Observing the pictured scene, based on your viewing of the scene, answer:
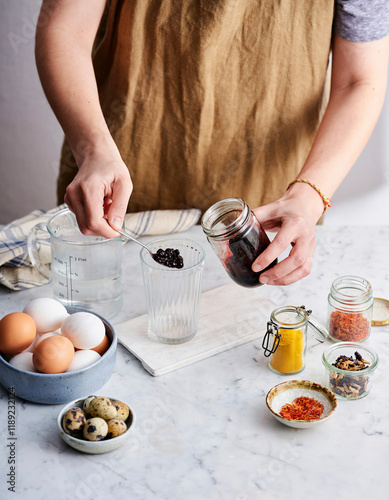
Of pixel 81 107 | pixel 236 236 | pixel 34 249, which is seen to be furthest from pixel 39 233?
pixel 236 236

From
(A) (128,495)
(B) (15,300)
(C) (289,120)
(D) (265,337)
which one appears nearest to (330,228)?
(C) (289,120)

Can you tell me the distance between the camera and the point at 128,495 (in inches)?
31.1

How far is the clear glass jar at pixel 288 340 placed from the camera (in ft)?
3.30

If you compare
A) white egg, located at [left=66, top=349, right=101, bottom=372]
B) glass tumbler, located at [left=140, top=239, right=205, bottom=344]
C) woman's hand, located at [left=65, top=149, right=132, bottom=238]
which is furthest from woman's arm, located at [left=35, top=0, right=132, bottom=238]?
white egg, located at [left=66, top=349, right=101, bottom=372]

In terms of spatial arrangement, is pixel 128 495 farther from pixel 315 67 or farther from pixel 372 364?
pixel 315 67

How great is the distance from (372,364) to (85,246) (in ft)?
1.77

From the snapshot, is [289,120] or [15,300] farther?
[289,120]

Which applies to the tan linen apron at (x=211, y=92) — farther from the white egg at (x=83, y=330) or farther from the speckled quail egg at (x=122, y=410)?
the speckled quail egg at (x=122, y=410)

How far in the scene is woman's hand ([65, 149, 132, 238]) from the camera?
3.46 ft

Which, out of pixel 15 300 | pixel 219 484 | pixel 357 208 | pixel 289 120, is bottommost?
pixel 357 208

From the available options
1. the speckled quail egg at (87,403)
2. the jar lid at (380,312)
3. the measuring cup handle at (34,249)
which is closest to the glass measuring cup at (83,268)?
the measuring cup handle at (34,249)

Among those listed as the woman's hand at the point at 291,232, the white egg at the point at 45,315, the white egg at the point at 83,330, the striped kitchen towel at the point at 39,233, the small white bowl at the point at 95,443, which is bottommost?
the striped kitchen towel at the point at 39,233

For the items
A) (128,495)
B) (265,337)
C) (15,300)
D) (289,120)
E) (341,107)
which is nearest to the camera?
(128,495)

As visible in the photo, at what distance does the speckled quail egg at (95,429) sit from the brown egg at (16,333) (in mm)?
177
